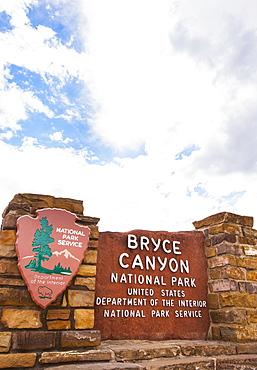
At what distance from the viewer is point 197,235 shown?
418cm

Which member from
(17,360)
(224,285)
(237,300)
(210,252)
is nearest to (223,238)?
(210,252)

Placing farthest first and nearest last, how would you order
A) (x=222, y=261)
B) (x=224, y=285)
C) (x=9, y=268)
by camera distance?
1. (x=222, y=261)
2. (x=224, y=285)
3. (x=9, y=268)

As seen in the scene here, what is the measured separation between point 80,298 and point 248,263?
2.27 meters

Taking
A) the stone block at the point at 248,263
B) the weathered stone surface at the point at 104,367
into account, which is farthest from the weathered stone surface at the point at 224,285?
the weathered stone surface at the point at 104,367

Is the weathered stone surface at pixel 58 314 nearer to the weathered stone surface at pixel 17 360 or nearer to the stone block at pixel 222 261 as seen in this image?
the weathered stone surface at pixel 17 360

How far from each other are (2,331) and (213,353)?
212 centimetres

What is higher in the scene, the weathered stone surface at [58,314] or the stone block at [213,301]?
the stone block at [213,301]

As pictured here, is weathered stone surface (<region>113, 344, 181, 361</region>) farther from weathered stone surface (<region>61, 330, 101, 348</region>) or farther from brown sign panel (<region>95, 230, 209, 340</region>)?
brown sign panel (<region>95, 230, 209, 340</region>)

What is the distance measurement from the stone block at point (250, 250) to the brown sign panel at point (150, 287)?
21.5 inches

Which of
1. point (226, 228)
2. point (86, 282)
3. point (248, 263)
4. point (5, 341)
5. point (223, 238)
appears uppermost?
point (226, 228)

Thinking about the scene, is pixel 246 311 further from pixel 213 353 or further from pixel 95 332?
pixel 95 332

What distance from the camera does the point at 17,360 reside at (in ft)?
8.00

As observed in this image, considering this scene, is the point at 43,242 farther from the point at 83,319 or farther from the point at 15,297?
the point at 83,319

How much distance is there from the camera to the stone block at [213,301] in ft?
12.4
